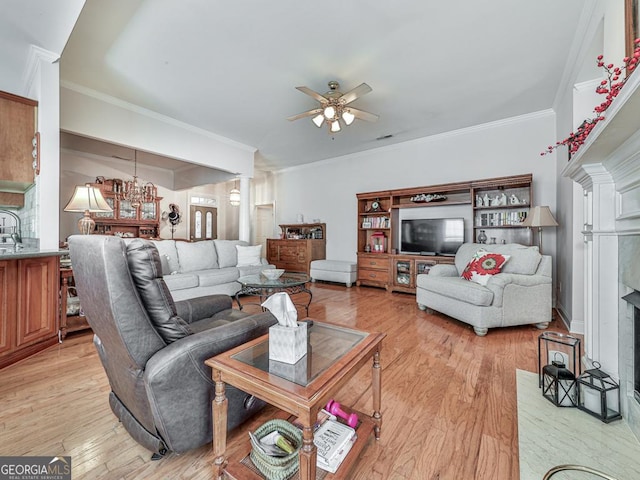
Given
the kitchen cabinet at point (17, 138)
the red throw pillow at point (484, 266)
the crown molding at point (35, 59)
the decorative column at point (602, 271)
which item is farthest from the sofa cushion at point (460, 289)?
the crown molding at point (35, 59)

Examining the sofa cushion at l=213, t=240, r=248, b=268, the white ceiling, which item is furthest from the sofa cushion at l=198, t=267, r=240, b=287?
the white ceiling

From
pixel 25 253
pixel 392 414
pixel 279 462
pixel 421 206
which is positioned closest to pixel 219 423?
pixel 279 462

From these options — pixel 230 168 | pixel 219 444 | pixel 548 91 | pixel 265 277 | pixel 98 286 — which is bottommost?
pixel 219 444

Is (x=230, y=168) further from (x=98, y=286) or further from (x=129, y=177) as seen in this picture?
(x=98, y=286)

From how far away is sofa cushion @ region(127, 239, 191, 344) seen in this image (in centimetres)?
105

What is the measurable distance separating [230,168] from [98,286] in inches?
172

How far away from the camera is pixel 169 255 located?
12.8ft

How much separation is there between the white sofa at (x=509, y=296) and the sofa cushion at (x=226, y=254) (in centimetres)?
330

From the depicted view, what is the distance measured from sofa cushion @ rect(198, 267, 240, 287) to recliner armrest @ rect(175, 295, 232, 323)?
1774mm

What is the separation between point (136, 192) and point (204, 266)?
2.58m

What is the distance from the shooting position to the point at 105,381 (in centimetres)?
189

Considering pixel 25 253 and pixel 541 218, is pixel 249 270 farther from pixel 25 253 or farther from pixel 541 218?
pixel 541 218

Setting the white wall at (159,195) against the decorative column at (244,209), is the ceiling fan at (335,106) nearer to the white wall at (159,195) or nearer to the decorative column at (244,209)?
the decorative column at (244,209)

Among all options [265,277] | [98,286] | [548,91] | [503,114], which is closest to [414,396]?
[98,286]
